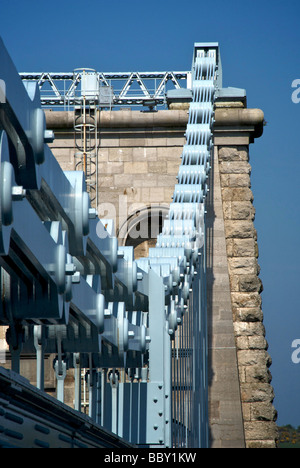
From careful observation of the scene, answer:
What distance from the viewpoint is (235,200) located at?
63.5 feet

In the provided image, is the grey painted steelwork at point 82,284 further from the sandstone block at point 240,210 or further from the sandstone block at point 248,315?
the sandstone block at point 240,210

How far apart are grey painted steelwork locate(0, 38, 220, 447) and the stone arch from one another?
619 centimetres

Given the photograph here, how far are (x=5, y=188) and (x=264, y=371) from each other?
15127 mm

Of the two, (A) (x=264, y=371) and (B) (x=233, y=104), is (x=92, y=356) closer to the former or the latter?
(A) (x=264, y=371)

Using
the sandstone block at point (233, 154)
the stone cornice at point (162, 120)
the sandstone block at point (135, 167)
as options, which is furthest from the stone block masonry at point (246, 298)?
the sandstone block at point (135, 167)

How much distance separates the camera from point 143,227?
19547 mm

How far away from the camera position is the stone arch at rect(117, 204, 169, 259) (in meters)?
19.2

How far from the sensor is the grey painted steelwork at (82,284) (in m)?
4.32

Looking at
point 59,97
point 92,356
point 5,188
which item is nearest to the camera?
point 5,188

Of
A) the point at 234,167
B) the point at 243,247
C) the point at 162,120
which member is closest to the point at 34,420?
the point at 243,247

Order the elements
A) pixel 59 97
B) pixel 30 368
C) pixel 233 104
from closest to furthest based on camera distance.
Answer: pixel 30 368, pixel 233 104, pixel 59 97

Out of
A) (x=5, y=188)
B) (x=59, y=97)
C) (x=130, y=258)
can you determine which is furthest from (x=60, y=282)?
(x=59, y=97)

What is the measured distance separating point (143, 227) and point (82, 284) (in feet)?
44.9

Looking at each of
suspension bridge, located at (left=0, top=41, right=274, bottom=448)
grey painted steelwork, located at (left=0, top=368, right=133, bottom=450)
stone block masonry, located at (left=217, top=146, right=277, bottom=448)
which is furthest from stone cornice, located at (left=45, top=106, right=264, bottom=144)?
grey painted steelwork, located at (left=0, top=368, right=133, bottom=450)
